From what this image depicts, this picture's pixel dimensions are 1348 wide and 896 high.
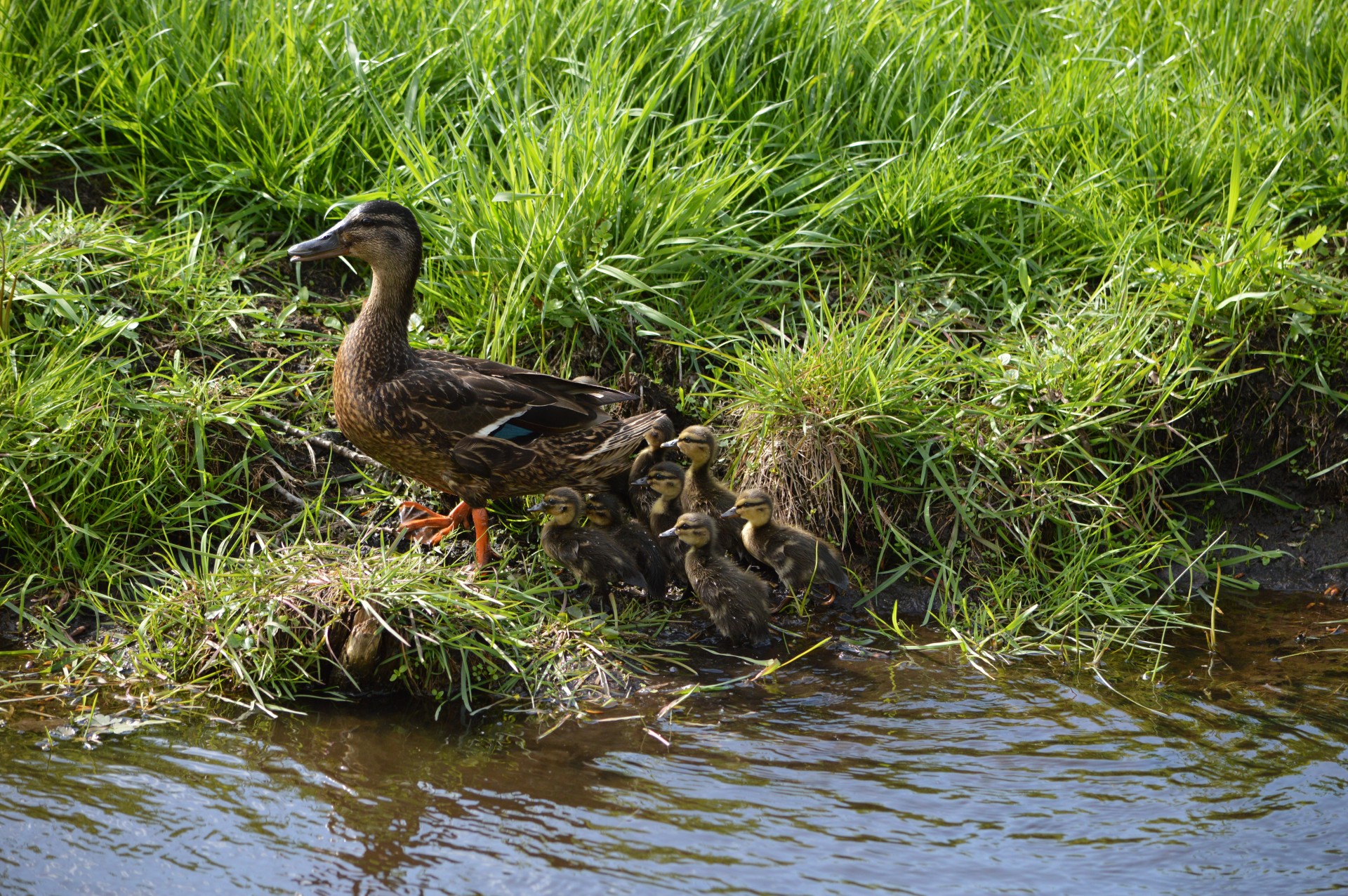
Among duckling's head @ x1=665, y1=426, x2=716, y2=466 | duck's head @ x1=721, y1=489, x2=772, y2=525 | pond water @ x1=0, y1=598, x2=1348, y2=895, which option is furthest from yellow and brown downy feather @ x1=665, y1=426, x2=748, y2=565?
pond water @ x1=0, y1=598, x2=1348, y2=895

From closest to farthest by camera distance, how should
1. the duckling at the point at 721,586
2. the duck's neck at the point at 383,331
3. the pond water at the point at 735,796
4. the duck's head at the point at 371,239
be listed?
1. the pond water at the point at 735,796
2. the duckling at the point at 721,586
3. the duck's neck at the point at 383,331
4. the duck's head at the point at 371,239

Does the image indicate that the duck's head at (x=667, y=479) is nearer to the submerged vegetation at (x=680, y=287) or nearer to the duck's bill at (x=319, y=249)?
the submerged vegetation at (x=680, y=287)

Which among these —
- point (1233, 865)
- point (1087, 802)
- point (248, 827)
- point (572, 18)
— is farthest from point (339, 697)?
point (572, 18)

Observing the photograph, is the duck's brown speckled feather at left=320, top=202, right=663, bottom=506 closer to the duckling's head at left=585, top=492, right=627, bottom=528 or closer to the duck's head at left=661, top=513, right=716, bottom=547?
the duckling's head at left=585, top=492, right=627, bottom=528

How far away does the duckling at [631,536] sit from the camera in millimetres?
4578

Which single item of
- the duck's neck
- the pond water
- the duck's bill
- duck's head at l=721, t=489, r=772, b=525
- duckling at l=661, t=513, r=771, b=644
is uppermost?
the duck's bill

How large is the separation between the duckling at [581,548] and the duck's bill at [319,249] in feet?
3.80

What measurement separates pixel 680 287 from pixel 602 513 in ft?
3.35

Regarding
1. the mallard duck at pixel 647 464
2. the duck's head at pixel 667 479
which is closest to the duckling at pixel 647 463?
the mallard duck at pixel 647 464

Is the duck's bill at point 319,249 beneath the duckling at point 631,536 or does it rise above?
above

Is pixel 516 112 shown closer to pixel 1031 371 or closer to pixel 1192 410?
pixel 1031 371

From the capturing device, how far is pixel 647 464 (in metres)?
4.92

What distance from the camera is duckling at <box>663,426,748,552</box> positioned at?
4684 mm

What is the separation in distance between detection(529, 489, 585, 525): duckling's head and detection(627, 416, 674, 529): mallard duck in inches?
16.4
